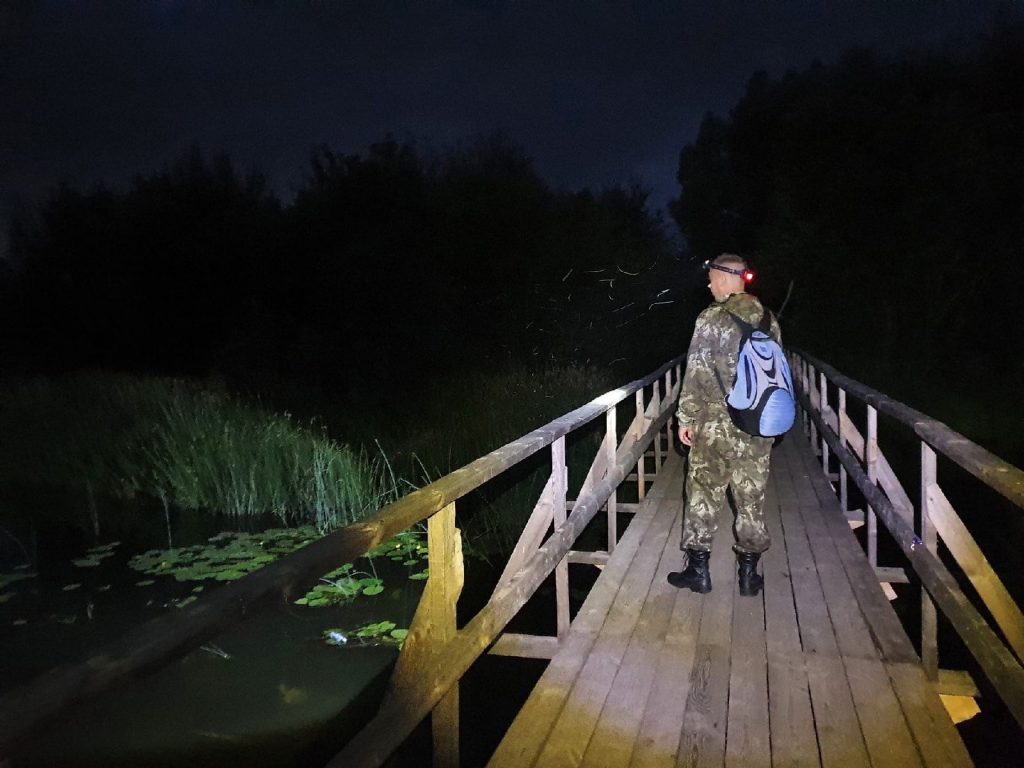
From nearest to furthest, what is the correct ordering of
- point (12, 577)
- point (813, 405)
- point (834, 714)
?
point (834, 714) < point (12, 577) < point (813, 405)

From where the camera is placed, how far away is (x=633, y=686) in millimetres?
3010

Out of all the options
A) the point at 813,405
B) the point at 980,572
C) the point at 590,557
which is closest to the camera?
the point at 980,572

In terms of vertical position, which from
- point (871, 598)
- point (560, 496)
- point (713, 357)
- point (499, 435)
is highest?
point (713, 357)

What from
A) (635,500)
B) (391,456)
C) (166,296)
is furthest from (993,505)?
(166,296)

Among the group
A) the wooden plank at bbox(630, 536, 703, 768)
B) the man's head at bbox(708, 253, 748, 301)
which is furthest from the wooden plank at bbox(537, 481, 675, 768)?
the man's head at bbox(708, 253, 748, 301)

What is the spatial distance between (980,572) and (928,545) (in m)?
0.73

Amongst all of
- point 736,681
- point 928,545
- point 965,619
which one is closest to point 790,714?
point 736,681

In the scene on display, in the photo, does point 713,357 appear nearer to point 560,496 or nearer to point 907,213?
point 560,496

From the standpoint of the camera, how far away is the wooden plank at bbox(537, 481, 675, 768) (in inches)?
101

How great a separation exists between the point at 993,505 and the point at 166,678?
9.93 m

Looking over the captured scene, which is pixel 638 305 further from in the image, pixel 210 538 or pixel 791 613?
pixel 791 613

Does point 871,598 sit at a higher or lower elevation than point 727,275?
lower

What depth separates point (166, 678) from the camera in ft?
16.1

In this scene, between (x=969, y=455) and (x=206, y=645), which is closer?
(x=969, y=455)
